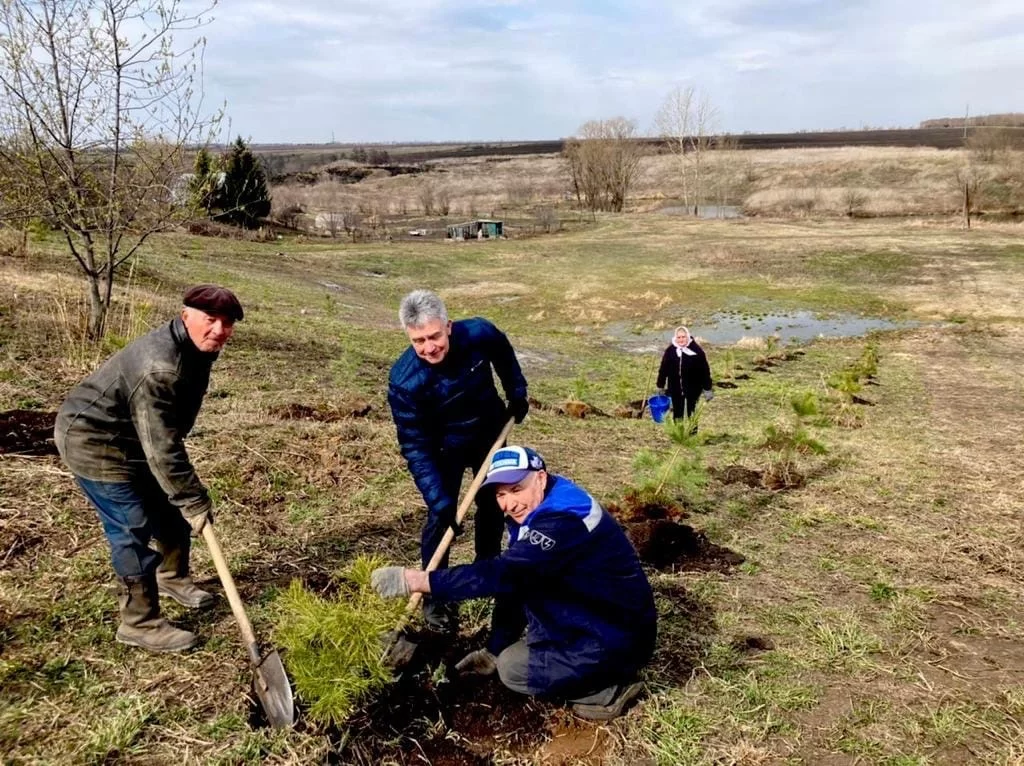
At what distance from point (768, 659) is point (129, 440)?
3.60m

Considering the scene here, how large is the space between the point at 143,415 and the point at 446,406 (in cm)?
147

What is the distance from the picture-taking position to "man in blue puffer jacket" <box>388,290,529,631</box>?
3.60 metres


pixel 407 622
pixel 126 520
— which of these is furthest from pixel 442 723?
pixel 126 520

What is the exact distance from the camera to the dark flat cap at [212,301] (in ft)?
10.5

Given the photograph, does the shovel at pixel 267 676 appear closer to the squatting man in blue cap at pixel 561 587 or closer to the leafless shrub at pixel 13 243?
the squatting man in blue cap at pixel 561 587

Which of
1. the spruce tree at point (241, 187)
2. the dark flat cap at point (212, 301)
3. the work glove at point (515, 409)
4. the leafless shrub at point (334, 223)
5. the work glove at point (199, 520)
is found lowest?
the work glove at point (199, 520)

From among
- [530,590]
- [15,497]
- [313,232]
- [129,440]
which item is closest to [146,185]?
[15,497]

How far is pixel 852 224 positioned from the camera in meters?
40.8

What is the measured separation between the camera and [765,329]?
20.0 meters

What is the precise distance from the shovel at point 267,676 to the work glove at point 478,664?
32.7 inches

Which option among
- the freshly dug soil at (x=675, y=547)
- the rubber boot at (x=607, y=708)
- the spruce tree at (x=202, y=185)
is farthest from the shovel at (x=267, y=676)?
the spruce tree at (x=202, y=185)

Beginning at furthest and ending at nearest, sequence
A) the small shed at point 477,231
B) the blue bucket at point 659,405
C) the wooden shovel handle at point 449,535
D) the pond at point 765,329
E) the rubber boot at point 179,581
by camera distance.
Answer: the small shed at point 477,231 → the pond at point 765,329 → the blue bucket at point 659,405 → the rubber boot at point 179,581 → the wooden shovel handle at point 449,535

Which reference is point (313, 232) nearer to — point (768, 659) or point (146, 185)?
point (146, 185)

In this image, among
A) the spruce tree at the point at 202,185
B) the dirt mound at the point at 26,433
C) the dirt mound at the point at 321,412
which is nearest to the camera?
the dirt mound at the point at 26,433
